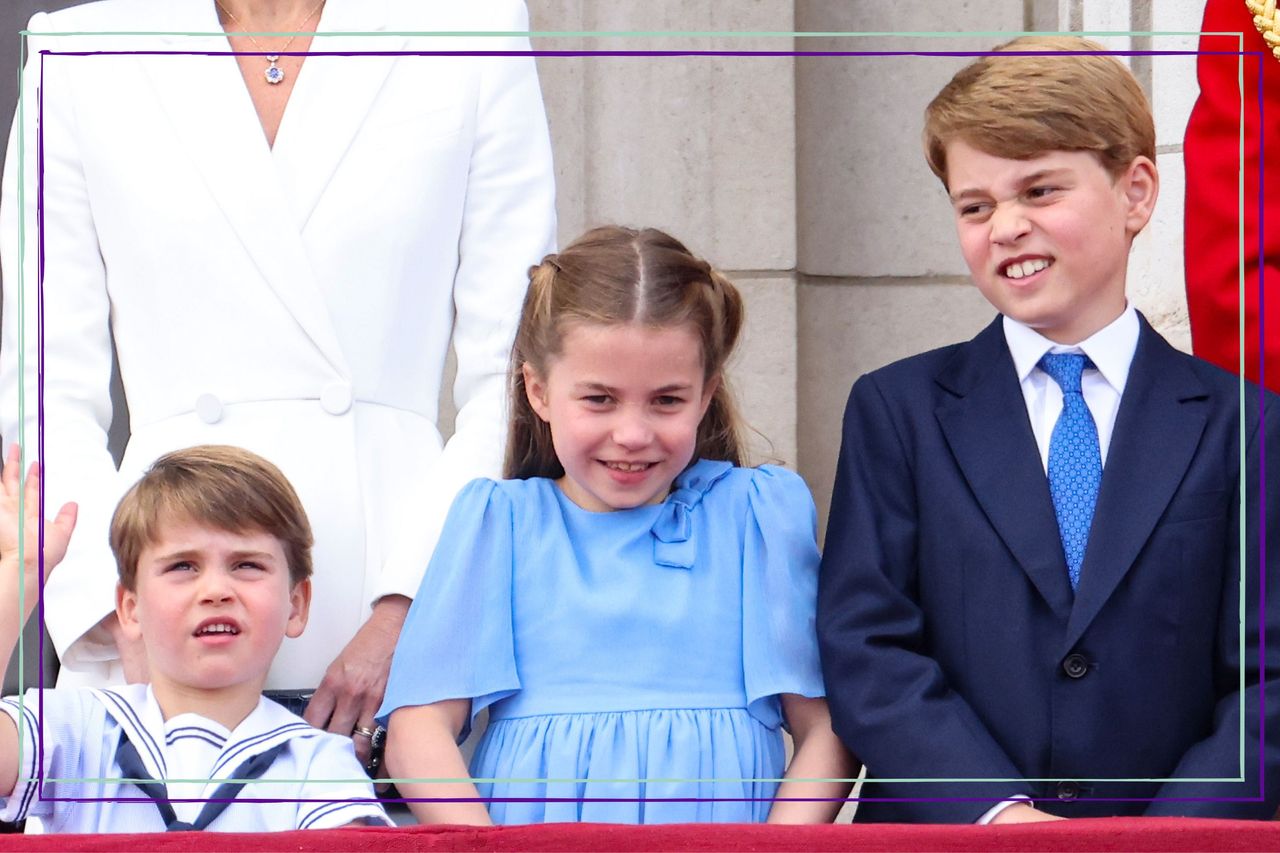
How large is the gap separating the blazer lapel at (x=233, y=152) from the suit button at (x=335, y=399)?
0.09 ft

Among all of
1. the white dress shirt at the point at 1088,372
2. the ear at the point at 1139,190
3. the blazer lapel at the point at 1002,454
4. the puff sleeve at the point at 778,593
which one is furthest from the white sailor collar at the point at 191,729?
the ear at the point at 1139,190

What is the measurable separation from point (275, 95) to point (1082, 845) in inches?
52.6

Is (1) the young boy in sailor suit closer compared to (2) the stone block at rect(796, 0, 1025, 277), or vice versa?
(1) the young boy in sailor suit

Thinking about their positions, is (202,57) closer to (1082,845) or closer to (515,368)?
(515,368)

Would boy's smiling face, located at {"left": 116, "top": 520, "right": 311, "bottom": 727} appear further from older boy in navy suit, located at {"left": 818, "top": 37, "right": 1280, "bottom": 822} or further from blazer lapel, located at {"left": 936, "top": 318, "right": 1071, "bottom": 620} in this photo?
blazer lapel, located at {"left": 936, "top": 318, "right": 1071, "bottom": 620}

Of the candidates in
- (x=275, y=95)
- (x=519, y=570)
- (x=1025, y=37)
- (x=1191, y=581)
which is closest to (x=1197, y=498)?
(x=1191, y=581)

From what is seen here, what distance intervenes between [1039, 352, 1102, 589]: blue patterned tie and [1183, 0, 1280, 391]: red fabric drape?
226 mm

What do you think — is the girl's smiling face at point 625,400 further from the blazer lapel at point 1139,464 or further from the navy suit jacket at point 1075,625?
the blazer lapel at point 1139,464

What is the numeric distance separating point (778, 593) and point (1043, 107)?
0.69 metres

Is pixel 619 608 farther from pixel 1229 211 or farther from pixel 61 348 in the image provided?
pixel 1229 211

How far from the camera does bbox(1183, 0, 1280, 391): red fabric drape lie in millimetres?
2584

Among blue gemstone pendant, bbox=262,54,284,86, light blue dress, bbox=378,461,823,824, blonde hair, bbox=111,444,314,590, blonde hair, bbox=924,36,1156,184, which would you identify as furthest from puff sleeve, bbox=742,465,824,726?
blue gemstone pendant, bbox=262,54,284,86

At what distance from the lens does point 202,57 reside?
2514 mm

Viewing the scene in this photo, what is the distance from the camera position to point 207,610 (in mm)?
2426
